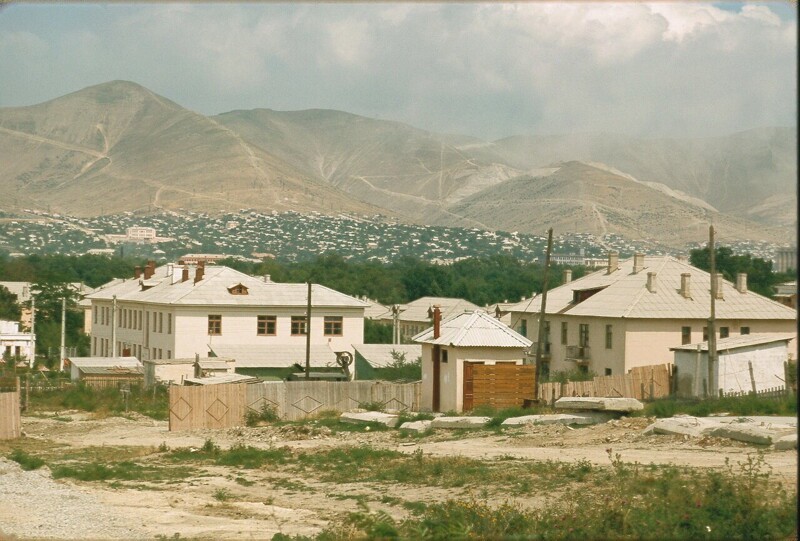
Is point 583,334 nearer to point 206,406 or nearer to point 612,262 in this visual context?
point 612,262

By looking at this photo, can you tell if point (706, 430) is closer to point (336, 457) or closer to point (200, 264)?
point (336, 457)

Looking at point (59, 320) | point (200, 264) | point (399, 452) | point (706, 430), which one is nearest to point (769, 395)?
point (706, 430)

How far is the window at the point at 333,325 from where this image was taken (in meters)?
67.8

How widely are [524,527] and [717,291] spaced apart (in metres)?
45.0

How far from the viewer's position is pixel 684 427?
1072 inches

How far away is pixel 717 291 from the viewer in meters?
59.0

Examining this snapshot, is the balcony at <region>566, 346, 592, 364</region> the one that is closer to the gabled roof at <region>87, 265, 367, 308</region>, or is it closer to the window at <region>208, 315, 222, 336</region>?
the gabled roof at <region>87, 265, 367, 308</region>

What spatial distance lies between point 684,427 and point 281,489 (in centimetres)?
928

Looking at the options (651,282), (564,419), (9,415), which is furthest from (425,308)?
(564,419)

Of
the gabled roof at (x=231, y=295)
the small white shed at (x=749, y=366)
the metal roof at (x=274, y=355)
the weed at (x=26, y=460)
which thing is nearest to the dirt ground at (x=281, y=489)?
the weed at (x=26, y=460)

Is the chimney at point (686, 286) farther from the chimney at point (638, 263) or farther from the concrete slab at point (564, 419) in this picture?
the concrete slab at point (564, 419)

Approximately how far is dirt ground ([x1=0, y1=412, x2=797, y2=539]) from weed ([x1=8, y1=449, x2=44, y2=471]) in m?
0.28

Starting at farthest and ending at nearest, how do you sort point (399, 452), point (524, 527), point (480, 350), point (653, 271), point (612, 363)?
1. point (653, 271)
2. point (612, 363)
3. point (480, 350)
4. point (399, 452)
5. point (524, 527)

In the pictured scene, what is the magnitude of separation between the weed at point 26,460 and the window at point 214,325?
34422mm
